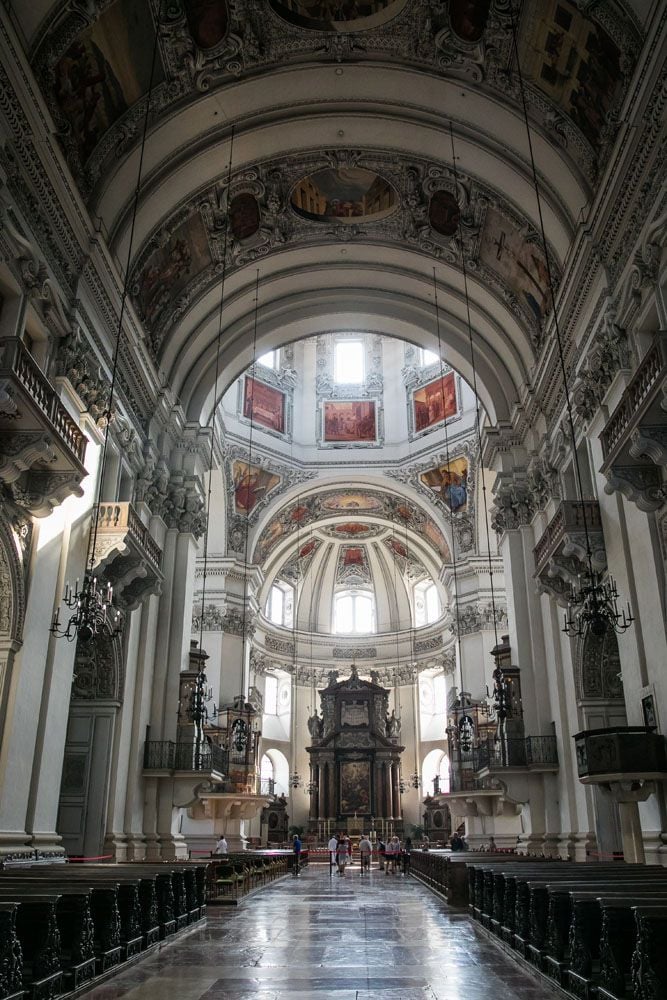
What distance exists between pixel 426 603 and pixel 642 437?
82.1ft

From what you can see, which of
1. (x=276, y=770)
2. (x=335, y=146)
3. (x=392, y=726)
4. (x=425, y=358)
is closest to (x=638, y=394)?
(x=335, y=146)

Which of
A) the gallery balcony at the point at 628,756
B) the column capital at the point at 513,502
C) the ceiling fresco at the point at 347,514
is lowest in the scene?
the gallery balcony at the point at 628,756

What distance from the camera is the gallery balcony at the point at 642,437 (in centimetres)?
802

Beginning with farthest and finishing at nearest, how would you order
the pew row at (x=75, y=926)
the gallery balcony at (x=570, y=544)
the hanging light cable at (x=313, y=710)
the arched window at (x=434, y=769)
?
the arched window at (x=434, y=769) → the hanging light cable at (x=313, y=710) → the gallery balcony at (x=570, y=544) → the pew row at (x=75, y=926)

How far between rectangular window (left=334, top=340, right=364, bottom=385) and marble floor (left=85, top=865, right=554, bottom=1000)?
21.9 m

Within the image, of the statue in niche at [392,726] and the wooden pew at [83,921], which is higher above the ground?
the statue in niche at [392,726]

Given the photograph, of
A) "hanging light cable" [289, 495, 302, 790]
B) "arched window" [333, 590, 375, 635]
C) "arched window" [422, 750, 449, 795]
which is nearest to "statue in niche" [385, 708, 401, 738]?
"arched window" [422, 750, 449, 795]

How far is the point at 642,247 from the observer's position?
32.7 ft

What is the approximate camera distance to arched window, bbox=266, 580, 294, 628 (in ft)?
108

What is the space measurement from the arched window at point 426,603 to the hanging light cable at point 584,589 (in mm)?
19094

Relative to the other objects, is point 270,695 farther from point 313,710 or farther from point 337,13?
point 337,13

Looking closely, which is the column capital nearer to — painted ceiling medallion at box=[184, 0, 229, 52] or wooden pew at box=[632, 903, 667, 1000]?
painted ceiling medallion at box=[184, 0, 229, 52]

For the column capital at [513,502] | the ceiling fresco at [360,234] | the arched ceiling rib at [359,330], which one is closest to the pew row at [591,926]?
the column capital at [513,502]

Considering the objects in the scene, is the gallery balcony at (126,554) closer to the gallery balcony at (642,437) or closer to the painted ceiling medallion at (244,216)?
the painted ceiling medallion at (244,216)
